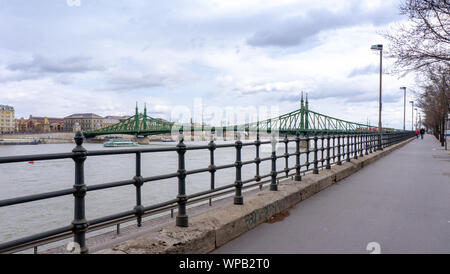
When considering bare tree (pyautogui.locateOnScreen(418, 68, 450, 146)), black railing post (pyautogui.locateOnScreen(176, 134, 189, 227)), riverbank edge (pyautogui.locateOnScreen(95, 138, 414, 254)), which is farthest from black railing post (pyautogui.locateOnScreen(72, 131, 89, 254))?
bare tree (pyautogui.locateOnScreen(418, 68, 450, 146))

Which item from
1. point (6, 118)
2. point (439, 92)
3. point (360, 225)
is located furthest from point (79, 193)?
point (6, 118)

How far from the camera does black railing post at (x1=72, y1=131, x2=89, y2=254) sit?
3197 millimetres

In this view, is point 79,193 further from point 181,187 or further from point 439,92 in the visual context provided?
point 439,92

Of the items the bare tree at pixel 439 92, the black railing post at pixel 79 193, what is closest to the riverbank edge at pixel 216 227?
the black railing post at pixel 79 193

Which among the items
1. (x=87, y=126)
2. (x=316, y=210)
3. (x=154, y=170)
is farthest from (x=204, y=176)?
(x=87, y=126)

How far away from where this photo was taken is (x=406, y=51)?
14.1 metres

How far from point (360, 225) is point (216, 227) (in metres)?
2.20

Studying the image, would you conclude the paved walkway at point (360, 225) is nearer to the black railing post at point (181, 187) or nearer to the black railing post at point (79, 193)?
the black railing post at point (181, 187)

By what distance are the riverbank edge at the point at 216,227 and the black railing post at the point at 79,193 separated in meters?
0.23

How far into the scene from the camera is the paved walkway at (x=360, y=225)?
4.35 m

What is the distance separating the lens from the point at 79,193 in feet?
10.5

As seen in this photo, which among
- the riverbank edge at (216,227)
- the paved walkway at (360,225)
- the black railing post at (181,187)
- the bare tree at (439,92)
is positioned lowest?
the paved walkway at (360,225)
